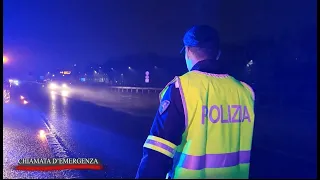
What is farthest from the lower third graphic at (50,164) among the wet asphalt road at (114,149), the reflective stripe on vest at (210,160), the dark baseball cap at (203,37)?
the dark baseball cap at (203,37)

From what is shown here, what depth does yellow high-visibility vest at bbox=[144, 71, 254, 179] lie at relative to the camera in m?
1.67

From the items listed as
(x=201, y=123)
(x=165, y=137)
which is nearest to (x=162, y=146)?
(x=165, y=137)

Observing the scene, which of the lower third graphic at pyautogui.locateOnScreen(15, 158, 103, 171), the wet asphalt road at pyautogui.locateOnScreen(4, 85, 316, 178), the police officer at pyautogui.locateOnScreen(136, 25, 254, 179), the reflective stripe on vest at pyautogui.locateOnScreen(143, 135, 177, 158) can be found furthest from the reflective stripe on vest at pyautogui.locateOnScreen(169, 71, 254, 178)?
the wet asphalt road at pyautogui.locateOnScreen(4, 85, 316, 178)

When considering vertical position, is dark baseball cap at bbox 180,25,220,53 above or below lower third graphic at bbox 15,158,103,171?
above

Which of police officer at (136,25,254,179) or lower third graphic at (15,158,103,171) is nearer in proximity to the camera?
police officer at (136,25,254,179)

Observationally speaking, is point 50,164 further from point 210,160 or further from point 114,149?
point 114,149

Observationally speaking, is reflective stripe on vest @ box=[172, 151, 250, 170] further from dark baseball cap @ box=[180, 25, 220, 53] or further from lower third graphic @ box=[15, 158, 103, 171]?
lower third graphic @ box=[15, 158, 103, 171]

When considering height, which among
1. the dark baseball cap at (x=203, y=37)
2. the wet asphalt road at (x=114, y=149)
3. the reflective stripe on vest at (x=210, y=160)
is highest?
the dark baseball cap at (x=203, y=37)

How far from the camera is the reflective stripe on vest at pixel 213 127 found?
1.68 meters

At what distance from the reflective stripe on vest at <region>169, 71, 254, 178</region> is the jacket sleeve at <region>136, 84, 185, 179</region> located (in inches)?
1.7

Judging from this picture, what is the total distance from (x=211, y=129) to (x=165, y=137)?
27 centimetres

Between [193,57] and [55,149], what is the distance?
3.44 m

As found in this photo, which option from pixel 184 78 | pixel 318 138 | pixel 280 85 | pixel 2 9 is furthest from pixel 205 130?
pixel 280 85

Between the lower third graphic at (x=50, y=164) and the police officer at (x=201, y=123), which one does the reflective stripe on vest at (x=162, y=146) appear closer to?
the police officer at (x=201, y=123)
